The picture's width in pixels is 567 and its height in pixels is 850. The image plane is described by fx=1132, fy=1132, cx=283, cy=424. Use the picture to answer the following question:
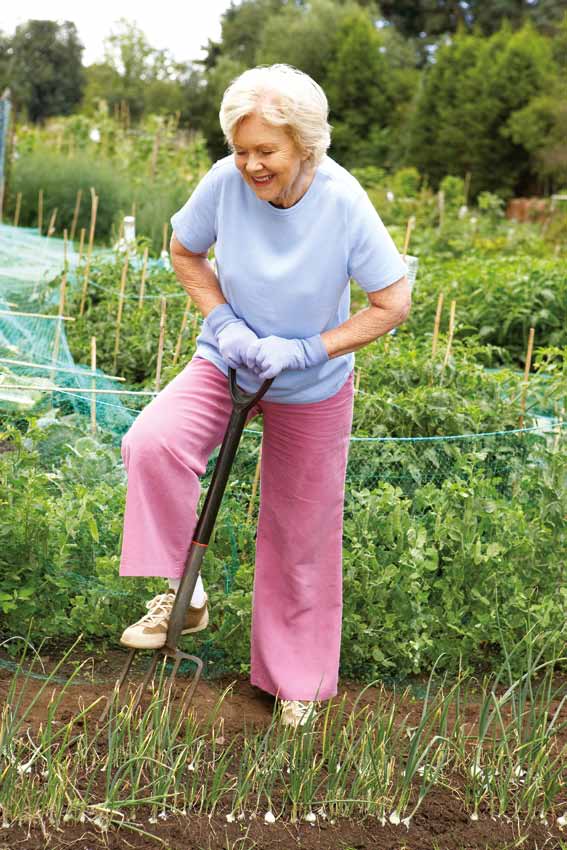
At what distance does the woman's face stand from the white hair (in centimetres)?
2

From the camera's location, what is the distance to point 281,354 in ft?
8.70

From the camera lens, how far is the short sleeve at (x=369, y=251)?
8.75 ft

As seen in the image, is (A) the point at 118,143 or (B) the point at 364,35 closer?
(A) the point at 118,143

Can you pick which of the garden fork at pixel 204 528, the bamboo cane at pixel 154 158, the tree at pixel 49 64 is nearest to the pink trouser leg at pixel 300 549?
the garden fork at pixel 204 528

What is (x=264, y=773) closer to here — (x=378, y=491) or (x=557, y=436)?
(x=378, y=491)

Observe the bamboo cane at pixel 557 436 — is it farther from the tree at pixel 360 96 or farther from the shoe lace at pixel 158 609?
the tree at pixel 360 96

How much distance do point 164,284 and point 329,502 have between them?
12.2 feet

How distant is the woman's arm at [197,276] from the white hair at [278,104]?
0.41 meters

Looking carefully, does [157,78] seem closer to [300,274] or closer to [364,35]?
[364,35]

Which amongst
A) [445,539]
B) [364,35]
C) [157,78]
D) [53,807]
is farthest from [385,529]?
[157,78]

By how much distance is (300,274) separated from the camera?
8.80 ft

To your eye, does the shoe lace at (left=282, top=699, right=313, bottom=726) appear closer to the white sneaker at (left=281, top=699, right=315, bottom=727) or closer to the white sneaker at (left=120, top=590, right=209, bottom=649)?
the white sneaker at (left=281, top=699, right=315, bottom=727)

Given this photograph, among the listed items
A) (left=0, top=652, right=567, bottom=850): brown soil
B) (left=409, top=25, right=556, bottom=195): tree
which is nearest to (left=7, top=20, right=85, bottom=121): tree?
(left=409, top=25, right=556, bottom=195): tree

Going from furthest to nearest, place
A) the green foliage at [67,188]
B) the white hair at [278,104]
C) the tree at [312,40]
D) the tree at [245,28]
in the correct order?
the tree at [245,28] < the tree at [312,40] < the green foliage at [67,188] < the white hair at [278,104]
